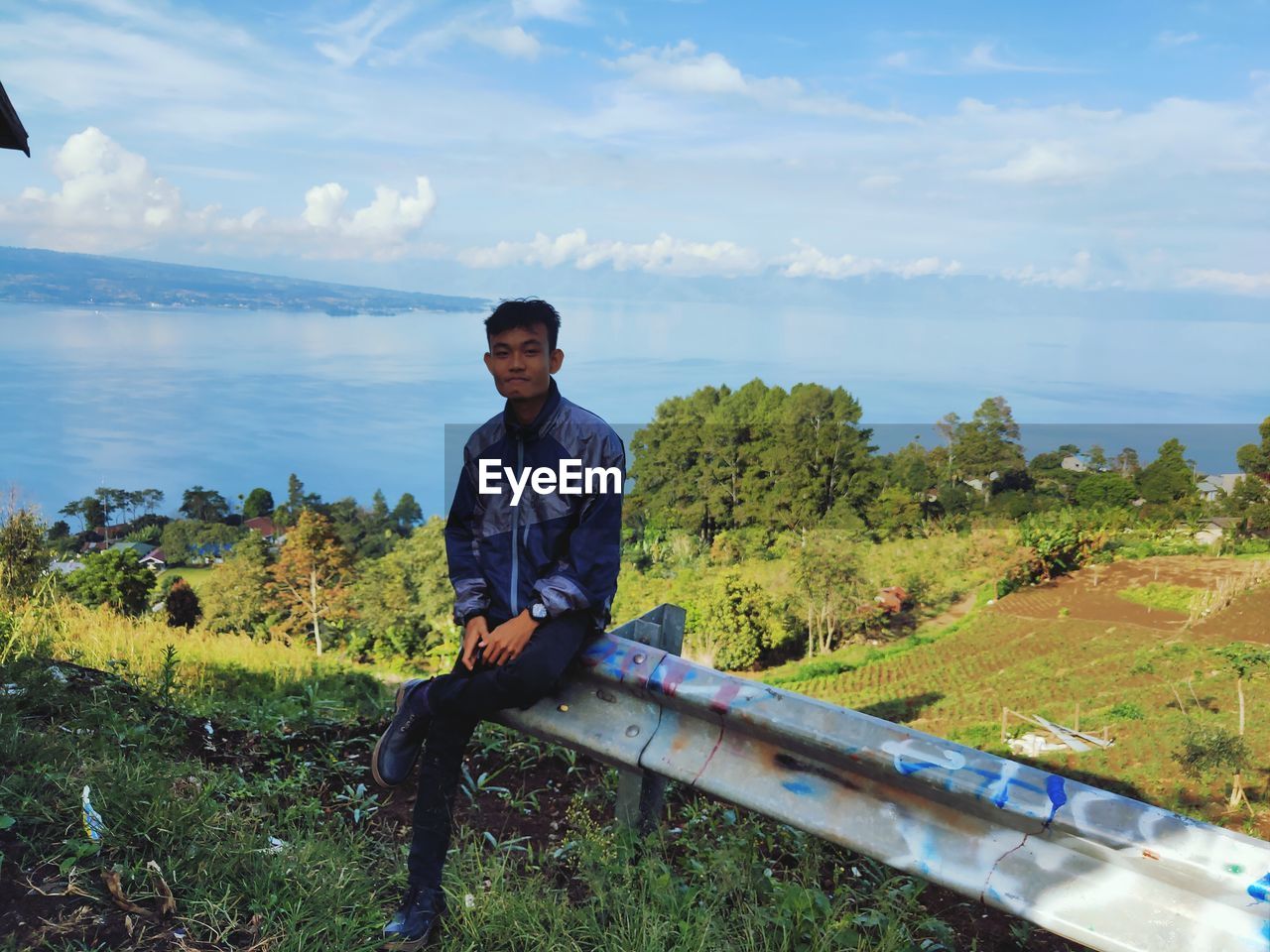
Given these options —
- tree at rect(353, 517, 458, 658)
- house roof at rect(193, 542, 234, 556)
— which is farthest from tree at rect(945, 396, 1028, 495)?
house roof at rect(193, 542, 234, 556)

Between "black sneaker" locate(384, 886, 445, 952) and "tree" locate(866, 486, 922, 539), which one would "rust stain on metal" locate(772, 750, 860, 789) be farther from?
"tree" locate(866, 486, 922, 539)

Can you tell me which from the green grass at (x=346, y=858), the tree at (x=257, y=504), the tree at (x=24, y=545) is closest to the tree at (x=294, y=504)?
the tree at (x=257, y=504)

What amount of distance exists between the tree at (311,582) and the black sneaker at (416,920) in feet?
55.9

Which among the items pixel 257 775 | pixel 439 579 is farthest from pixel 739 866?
pixel 439 579

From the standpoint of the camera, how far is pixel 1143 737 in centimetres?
363

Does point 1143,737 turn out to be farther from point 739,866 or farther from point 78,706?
point 78,706

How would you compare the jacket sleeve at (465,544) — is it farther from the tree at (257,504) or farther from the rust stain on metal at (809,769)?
the tree at (257,504)

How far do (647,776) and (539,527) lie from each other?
79 centimetres

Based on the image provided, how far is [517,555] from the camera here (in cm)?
273

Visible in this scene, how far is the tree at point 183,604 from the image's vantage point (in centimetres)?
1717

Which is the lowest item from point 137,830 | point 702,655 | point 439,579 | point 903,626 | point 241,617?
point 241,617

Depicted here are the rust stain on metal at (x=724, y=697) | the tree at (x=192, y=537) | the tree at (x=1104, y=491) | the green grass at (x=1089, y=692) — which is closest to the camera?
the rust stain on metal at (x=724, y=697)

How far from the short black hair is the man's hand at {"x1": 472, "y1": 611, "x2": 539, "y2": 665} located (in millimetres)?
790

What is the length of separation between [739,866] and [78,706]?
261 cm
